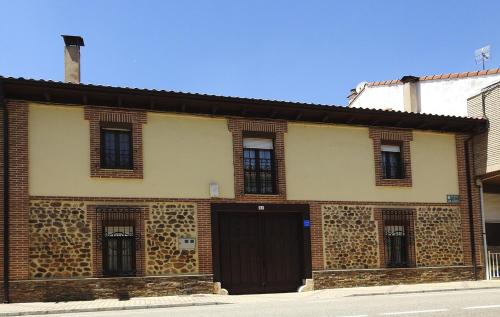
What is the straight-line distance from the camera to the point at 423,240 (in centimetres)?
2114

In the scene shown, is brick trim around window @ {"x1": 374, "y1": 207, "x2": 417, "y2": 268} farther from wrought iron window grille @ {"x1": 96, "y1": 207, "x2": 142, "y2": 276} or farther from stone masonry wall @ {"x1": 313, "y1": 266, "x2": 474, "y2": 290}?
wrought iron window grille @ {"x1": 96, "y1": 207, "x2": 142, "y2": 276}

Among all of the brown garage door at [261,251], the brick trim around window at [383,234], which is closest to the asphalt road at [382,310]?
the brown garage door at [261,251]

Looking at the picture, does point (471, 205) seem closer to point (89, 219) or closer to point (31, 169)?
point (89, 219)

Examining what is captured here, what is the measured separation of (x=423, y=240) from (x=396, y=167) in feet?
8.11

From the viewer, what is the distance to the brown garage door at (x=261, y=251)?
18.8 metres

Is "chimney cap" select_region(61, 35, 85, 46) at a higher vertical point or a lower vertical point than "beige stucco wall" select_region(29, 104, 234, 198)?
higher

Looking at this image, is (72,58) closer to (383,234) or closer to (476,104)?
(383,234)

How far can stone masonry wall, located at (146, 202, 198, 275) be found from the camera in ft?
57.9

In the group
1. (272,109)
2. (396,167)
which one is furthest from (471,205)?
(272,109)

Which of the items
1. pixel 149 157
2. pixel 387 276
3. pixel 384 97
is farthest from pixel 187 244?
pixel 384 97

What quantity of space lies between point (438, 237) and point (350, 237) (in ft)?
10.7

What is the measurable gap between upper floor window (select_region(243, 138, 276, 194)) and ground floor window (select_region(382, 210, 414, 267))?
3.96m

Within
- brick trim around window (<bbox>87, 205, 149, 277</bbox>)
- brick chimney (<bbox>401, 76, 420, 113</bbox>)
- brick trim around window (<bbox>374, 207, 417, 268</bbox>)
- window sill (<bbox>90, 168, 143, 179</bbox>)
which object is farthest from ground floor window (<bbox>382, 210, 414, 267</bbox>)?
window sill (<bbox>90, 168, 143, 179</bbox>)

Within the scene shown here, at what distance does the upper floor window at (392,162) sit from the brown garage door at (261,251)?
3.61 metres
